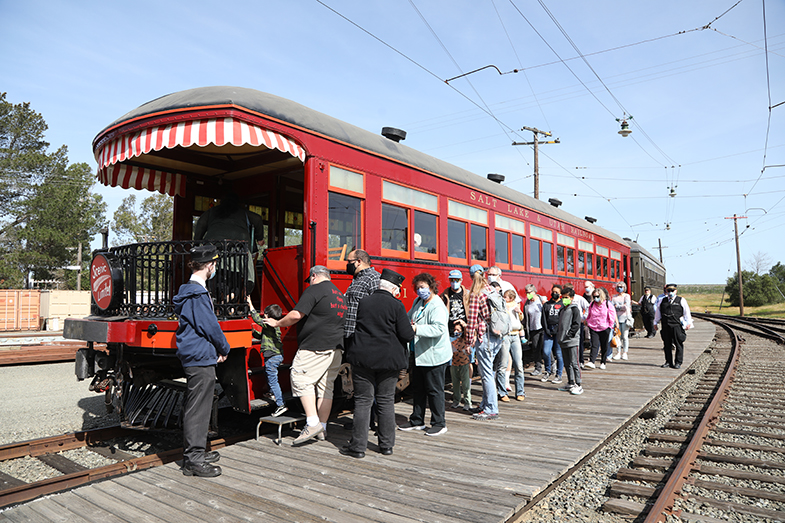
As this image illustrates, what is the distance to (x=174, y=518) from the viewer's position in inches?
131

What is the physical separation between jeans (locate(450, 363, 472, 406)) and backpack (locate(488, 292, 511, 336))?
616 millimetres

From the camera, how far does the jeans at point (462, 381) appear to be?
6.46 meters

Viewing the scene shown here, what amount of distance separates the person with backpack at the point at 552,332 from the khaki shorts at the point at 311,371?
4.41 m

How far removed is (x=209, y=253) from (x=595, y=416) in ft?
16.0

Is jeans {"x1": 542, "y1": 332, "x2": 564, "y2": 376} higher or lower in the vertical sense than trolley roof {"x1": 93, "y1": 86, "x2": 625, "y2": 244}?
lower

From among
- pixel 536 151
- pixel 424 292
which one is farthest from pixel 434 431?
pixel 536 151

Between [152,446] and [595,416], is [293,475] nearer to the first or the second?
[152,446]

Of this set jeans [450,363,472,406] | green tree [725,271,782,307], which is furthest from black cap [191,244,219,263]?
green tree [725,271,782,307]

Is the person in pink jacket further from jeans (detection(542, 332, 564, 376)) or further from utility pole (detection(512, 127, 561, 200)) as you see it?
utility pole (detection(512, 127, 561, 200))

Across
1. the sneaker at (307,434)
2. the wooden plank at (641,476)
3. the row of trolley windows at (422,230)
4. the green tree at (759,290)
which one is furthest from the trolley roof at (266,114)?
the green tree at (759,290)

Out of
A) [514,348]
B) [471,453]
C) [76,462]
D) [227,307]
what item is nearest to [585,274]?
[514,348]

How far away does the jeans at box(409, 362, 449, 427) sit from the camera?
17.4ft

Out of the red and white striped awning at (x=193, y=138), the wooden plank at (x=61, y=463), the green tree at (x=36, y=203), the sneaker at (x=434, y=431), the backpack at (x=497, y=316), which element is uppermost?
the green tree at (x=36, y=203)

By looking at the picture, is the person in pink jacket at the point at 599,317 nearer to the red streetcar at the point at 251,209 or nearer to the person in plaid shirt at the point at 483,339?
the red streetcar at the point at 251,209
